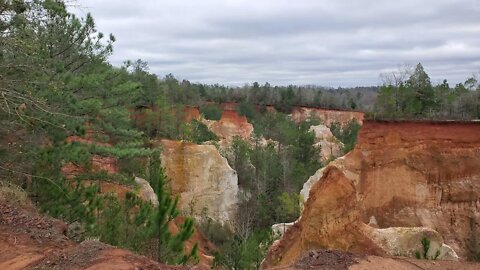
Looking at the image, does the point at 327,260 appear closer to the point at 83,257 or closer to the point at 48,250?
the point at 83,257

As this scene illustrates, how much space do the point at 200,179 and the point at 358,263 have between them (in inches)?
1040

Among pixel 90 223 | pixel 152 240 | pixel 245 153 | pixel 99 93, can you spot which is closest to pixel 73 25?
pixel 99 93

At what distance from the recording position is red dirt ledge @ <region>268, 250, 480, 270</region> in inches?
264

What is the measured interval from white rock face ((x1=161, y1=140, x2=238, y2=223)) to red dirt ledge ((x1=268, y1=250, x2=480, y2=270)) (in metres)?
25.1

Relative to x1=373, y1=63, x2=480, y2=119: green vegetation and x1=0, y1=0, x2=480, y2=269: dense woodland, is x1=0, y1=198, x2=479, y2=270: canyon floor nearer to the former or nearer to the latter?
x1=0, y1=0, x2=480, y2=269: dense woodland

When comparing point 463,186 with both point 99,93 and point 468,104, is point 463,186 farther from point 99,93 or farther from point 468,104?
point 99,93

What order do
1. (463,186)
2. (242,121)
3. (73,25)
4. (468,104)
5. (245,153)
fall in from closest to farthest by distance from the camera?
(73,25) → (463,186) → (468,104) → (245,153) → (242,121)

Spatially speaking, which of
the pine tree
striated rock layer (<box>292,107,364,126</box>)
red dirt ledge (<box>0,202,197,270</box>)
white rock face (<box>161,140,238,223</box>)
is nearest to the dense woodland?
the pine tree

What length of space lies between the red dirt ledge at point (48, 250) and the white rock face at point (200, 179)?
2317 cm

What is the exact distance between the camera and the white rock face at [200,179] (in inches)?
1267

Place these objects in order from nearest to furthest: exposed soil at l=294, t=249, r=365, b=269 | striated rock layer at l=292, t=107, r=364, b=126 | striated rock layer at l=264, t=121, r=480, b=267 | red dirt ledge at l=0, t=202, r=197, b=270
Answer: red dirt ledge at l=0, t=202, r=197, b=270
exposed soil at l=294, t=249, r=365, b=269
striated rock layer at l=264, t=121, r=480, b=267
striated rock layer at l=292, t=107, r=364, b=126

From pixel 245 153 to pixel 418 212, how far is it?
1898 centimetres

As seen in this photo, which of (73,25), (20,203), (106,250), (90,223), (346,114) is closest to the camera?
(106,250)

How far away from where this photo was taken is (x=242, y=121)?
64.1 metres
